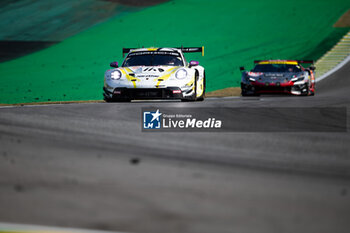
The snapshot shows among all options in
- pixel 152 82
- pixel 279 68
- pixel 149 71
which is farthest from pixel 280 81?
pixel 152 82

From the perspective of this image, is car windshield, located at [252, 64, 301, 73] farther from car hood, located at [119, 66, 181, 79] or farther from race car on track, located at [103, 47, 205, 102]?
car hood, located at [119, 66, 181, 79]

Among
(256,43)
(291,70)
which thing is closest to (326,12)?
(256,43)

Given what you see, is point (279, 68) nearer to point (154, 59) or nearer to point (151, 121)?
point (154, 59)

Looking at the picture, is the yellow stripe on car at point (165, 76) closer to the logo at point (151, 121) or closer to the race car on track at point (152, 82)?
the race car on track at point (152, 82)

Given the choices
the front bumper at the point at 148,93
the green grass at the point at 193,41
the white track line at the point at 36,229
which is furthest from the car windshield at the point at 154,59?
the white track line at the point at 36,229

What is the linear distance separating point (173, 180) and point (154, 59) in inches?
390

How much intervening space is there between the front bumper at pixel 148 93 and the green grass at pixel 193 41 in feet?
22.0

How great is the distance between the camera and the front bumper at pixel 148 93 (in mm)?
12336

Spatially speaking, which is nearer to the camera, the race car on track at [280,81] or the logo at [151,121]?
the logo at [151,121]

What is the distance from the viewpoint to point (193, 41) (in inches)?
1156

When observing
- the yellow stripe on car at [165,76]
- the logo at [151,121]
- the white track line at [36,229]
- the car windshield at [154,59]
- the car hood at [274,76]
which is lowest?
the car hood at [274,76]

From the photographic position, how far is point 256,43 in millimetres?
29406

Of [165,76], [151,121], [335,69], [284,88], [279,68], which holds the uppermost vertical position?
[165,76]

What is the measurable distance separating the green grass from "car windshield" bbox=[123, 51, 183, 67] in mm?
5509
